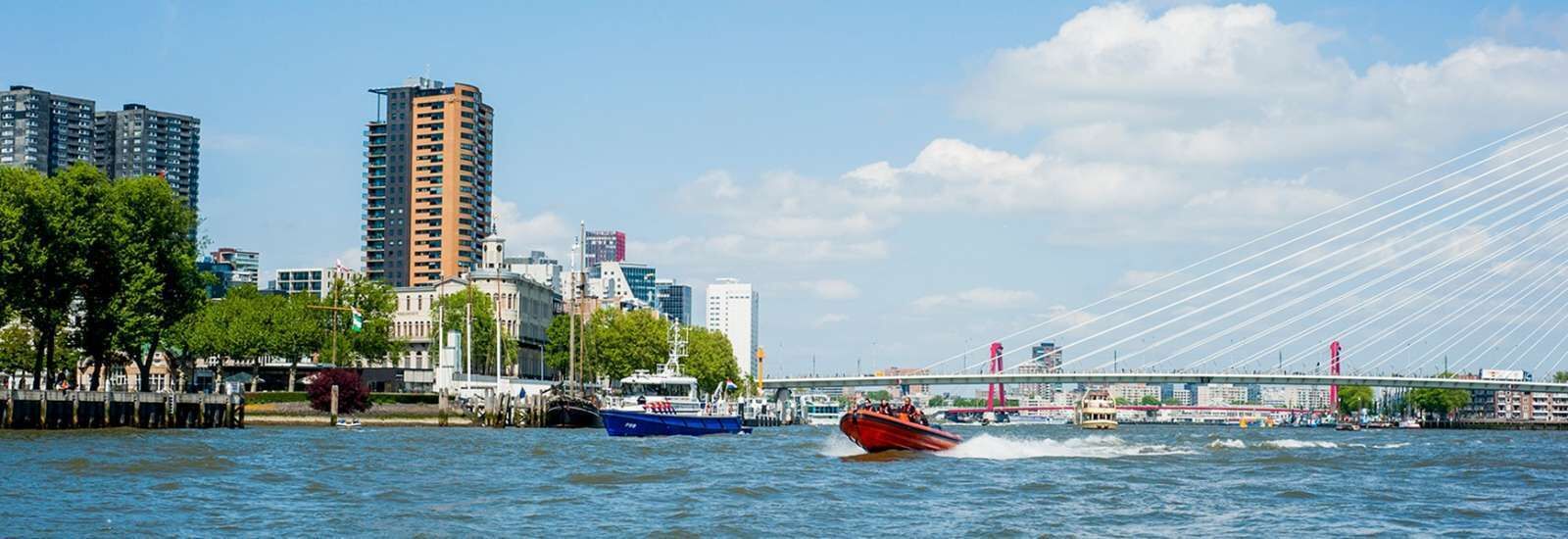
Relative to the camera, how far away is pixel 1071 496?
1624 inches

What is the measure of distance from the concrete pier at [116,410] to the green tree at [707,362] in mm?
79698

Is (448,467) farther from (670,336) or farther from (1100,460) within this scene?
(670,336)

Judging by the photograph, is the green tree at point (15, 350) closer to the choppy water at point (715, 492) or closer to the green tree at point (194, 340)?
the green tree at point (194, 340)

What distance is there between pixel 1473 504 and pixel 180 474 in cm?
3072

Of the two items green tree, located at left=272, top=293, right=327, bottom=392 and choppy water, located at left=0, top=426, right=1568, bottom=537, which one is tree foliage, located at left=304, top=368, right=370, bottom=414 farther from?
choppy water, located at left=0, top=426, right=1568, bottom=537

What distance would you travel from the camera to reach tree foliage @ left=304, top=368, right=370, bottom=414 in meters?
108

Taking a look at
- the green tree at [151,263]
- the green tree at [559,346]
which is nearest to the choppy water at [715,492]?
the green tree at [151,263]

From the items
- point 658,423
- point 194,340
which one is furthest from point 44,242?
point 194,340

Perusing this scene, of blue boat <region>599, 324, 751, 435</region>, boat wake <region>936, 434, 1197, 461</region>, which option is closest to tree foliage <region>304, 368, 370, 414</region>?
blue boat <region>599, 324, 751, 435</region>

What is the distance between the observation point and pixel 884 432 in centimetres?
5962

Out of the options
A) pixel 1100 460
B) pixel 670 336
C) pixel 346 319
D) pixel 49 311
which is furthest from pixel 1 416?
pixel 670 336

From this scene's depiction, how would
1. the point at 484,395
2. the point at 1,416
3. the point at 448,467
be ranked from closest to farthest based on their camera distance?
1. the point at 448,467
2. the point at 1,416
3. the point at 484,395

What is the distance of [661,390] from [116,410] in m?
28.6

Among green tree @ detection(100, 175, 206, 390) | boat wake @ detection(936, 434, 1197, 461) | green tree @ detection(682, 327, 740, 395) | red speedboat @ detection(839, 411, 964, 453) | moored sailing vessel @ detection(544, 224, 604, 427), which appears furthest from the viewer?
green tree @ detection(682, 327, 740, 395)
